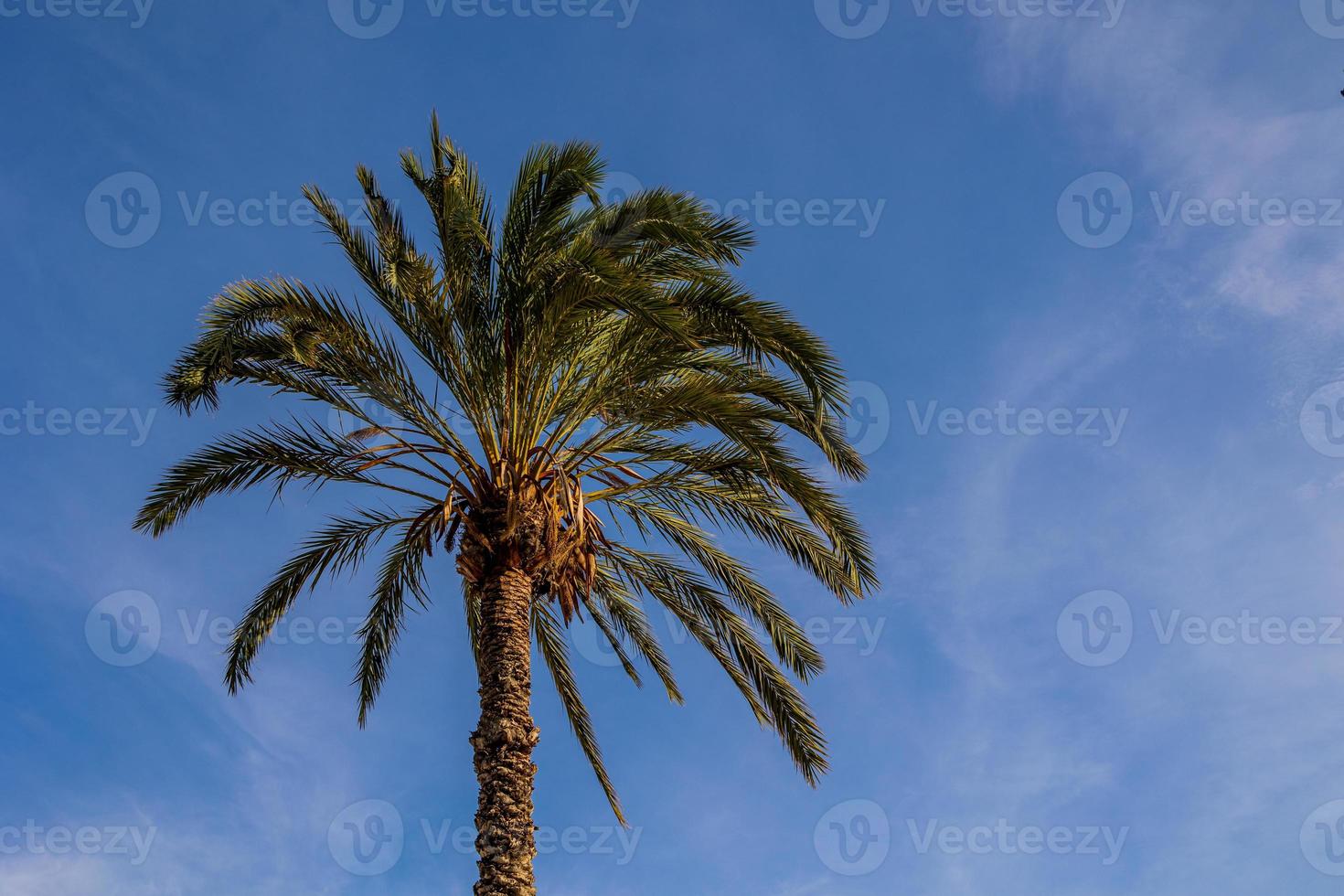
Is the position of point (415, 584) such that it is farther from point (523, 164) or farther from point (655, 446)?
point (523, 164)

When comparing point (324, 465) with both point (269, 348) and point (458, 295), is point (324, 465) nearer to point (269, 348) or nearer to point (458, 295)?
point (269, 348)

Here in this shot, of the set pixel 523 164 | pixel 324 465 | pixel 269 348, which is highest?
pixel 523 164

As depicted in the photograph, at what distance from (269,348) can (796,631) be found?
631 centimetres

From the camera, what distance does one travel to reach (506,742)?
1071cm

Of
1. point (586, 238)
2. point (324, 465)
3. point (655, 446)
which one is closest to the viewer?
point (586, 238)

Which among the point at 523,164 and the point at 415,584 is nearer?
the point at 523,164

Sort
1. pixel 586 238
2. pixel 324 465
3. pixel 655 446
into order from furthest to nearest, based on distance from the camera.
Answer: pixel 655 446
pixel 324 465
pixel 586 238

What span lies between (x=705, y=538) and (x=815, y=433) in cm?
210

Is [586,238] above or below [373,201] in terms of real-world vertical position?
below

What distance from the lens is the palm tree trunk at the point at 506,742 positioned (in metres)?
10.3

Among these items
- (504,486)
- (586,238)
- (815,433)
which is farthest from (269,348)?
(815,433)

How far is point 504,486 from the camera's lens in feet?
38.0

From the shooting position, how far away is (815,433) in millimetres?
11547

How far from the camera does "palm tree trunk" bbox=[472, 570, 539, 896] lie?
33.7ft
